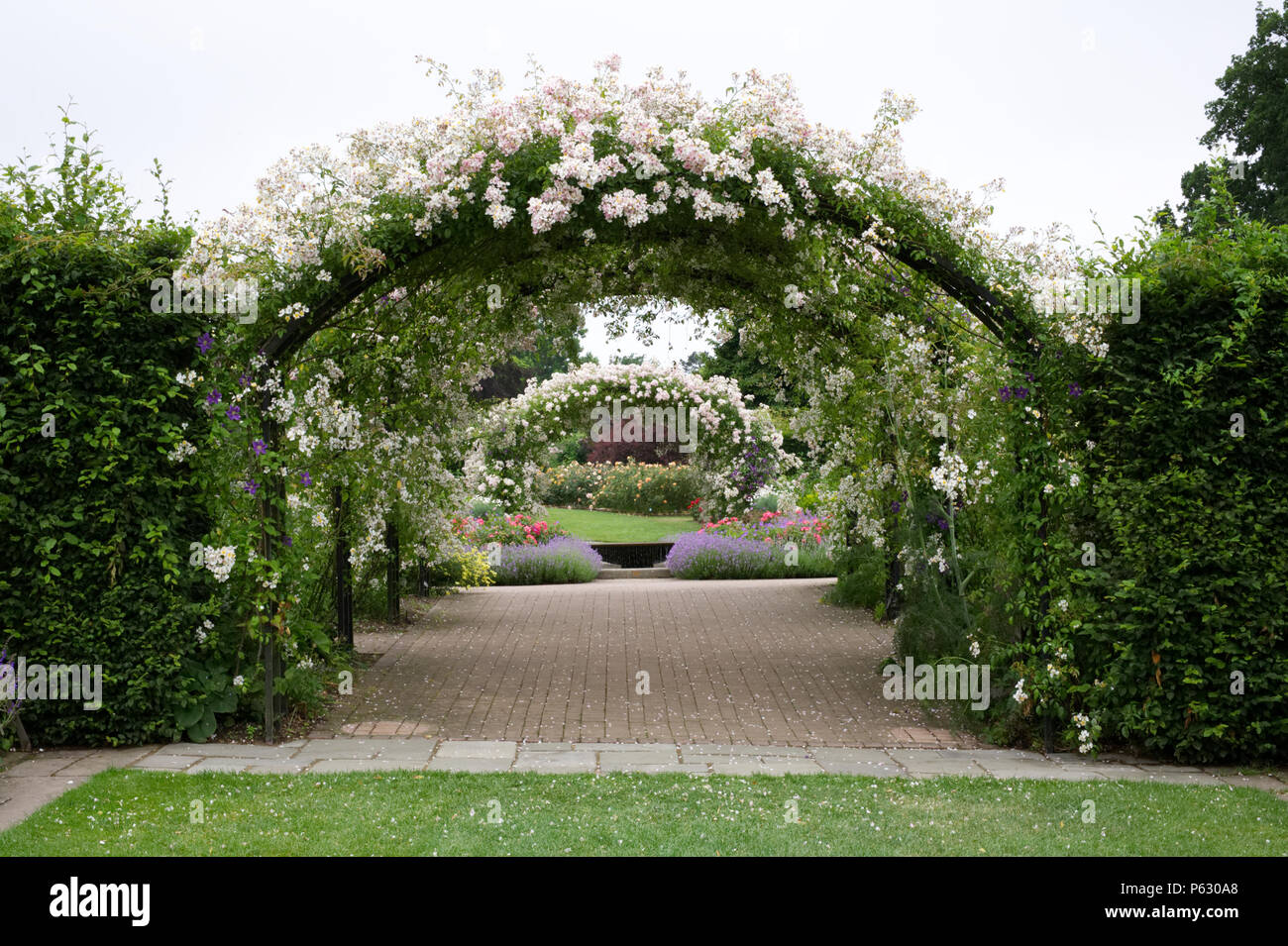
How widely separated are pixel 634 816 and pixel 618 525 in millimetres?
17192

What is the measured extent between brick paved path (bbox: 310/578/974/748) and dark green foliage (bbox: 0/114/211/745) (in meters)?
1.27

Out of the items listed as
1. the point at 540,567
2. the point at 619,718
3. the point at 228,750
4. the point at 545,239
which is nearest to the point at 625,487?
the point at 540,567

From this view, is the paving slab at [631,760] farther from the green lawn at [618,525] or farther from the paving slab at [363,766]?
the green lawn at [618,525]

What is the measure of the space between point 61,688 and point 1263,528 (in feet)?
21.9

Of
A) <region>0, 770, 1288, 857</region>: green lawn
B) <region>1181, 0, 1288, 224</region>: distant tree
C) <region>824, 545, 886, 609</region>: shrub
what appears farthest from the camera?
<region>1181, 0, 1288, 224</region>: distant tree

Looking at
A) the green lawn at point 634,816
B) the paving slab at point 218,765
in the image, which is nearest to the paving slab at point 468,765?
the green lawn at point 634,816

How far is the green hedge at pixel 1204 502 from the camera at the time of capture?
5.38 metres

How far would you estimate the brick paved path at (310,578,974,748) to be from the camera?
6195mm

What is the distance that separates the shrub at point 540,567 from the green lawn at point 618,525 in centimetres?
416

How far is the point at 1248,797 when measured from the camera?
4895 mm

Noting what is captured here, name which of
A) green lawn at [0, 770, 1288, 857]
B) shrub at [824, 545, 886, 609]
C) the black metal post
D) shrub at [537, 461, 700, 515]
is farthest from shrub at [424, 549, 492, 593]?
shrub at [537, 461, 700, 515]

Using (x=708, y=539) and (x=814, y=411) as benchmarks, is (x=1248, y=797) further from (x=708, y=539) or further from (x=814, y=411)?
(x=708, y=539)

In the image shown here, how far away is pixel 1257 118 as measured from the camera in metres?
23.5

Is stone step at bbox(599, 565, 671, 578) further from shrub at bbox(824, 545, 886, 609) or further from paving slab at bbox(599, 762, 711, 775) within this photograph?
paving slab at bbox(599, 762, 711, 775)
